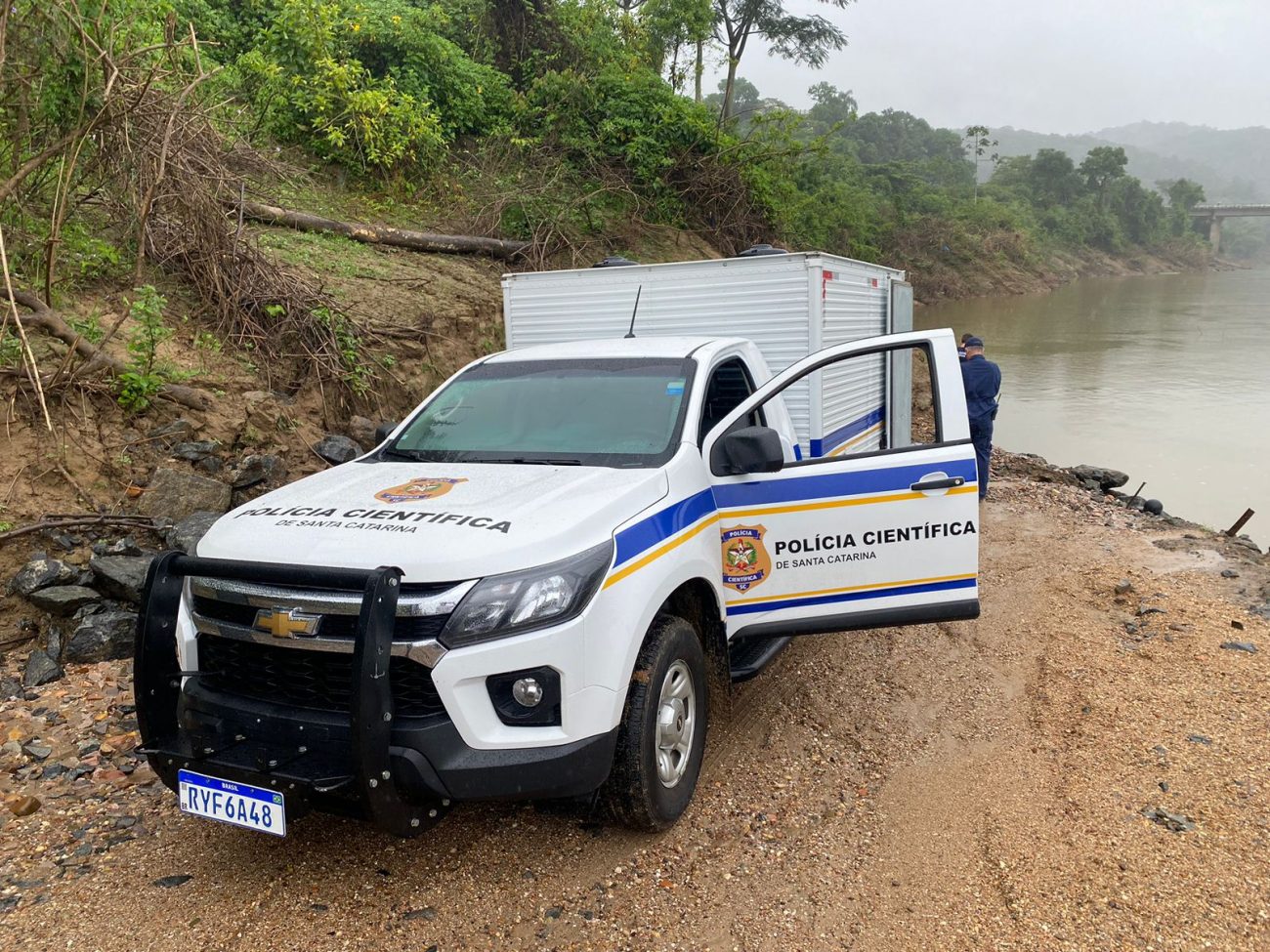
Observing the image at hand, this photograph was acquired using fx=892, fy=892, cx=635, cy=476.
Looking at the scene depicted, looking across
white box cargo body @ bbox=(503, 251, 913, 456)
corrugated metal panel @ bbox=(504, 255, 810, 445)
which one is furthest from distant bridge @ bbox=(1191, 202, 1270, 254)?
corrugated metal panel @ bbox=(504, 255, 810, 445)

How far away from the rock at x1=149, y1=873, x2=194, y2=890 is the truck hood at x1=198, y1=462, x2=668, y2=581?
1.11 meters

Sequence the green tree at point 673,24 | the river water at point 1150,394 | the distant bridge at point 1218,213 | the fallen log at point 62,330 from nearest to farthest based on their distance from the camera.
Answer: the fallen log at point 62,330
the river water at point 1150,394
the green tree at point 673,24
the distant bridge at point 1218,213

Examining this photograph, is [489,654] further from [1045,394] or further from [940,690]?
[1045,394]

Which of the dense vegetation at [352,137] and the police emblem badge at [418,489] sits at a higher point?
the dense vegetation at [352,137]

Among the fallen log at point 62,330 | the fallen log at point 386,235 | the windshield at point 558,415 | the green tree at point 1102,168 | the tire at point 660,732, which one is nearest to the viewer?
the tire at point 660,732

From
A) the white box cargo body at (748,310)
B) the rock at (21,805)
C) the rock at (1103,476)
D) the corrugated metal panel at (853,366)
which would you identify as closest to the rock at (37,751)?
the rock at (21,805)

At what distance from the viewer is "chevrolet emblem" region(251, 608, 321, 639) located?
2.70 m

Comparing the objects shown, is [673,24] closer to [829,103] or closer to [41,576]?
[41,576]

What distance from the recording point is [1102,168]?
71.4m

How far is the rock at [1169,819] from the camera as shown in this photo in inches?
131

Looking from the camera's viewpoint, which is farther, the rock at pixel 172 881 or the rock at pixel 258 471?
the rock at pixel 258 471

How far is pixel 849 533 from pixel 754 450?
0.61 metres

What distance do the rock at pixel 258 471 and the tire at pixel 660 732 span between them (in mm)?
3902

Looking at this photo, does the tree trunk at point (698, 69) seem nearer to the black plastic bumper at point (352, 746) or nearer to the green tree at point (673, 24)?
the green tree at point (673, 24)
